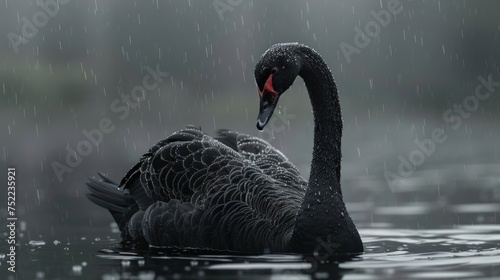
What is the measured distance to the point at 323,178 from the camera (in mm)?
9820

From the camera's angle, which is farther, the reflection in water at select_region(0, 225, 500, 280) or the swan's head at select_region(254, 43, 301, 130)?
the swan's head at select_region(254, 43, 301, 130)

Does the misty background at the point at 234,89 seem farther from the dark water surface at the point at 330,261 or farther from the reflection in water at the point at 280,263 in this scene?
the reflection in water at the point at 280,263

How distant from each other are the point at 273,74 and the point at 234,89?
25.2 m

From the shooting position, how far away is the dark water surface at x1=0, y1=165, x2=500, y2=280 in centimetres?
848

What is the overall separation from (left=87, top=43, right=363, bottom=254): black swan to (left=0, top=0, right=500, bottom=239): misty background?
1.65 meters

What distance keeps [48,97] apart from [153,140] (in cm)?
486

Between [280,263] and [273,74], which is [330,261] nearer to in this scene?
[280,263]

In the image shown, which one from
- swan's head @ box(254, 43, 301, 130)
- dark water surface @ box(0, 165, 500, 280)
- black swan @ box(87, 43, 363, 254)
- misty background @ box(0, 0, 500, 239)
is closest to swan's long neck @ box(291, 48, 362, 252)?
black swan @ box(87, 43, 363, 254)

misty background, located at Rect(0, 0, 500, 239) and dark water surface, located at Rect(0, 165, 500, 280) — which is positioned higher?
misty background, located at Rect(0, 0, 500, 239)

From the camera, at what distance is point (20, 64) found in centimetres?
3067

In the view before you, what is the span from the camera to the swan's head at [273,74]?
9.15m

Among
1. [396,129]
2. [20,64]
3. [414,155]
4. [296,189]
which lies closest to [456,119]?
[396,129]

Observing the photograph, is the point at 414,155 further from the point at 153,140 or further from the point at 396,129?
the point at 396,129

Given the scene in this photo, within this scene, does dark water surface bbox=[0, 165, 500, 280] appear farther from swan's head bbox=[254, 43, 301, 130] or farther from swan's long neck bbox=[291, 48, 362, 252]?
swan's head bbox=[254, 43, 301, 130]
